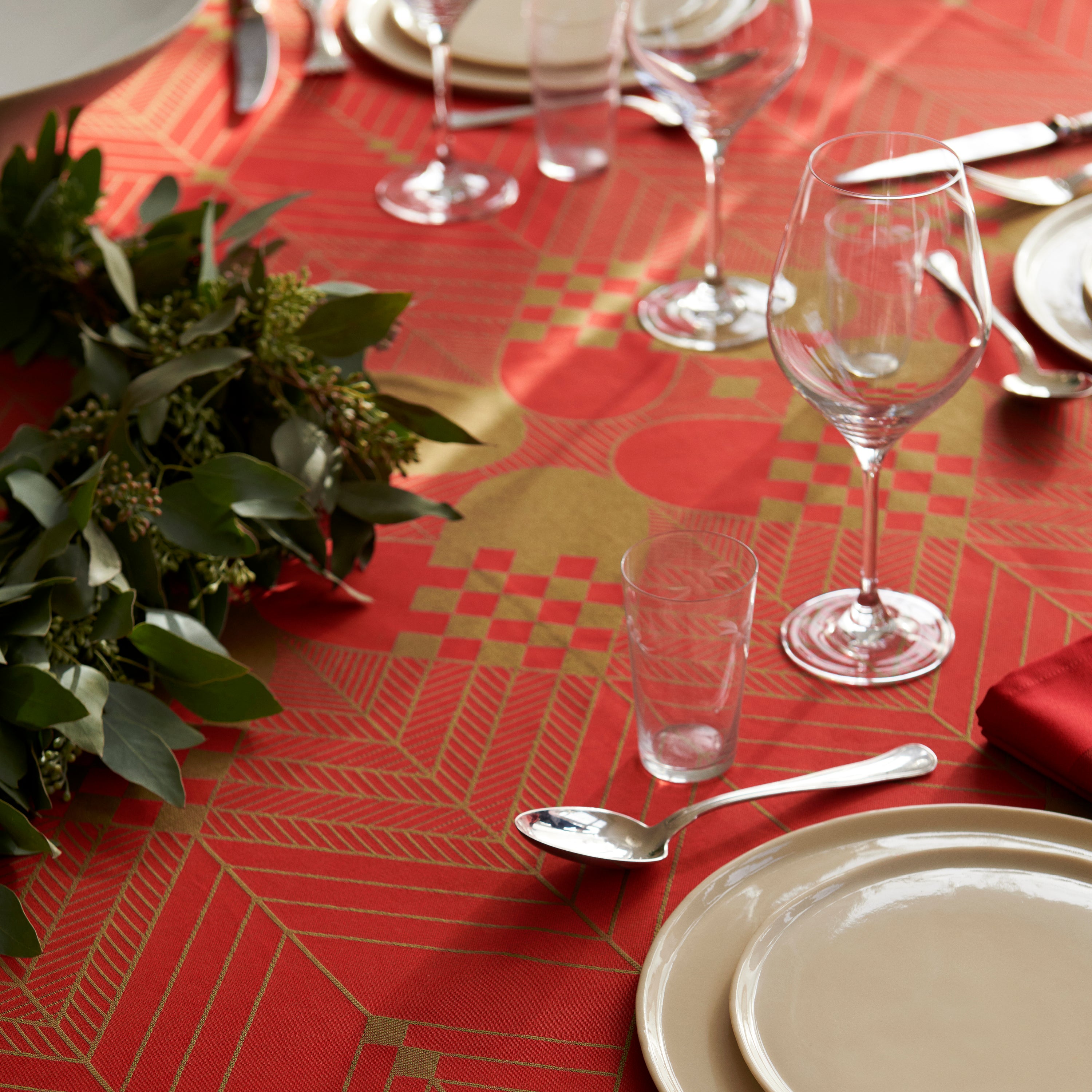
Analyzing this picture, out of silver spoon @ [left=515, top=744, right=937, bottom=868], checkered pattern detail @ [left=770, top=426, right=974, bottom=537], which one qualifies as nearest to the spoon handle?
silver spoon @ [left=515, top=744, right=937, bottom=868]

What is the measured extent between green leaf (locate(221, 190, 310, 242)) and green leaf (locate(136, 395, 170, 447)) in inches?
9.3

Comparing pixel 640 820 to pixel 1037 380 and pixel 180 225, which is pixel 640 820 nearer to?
pixel 1037 380

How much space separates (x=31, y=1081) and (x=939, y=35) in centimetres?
142

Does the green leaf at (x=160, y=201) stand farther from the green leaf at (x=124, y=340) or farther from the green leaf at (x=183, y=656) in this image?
the green leaf at (x=183, y=656)

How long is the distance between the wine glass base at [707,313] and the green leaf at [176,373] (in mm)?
403

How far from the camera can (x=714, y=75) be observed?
1.05 meters

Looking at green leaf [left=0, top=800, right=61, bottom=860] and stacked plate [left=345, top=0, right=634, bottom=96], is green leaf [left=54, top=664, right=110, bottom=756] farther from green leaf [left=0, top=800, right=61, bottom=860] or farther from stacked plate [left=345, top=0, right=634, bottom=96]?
stacked plate [left=345, top=0, right=634, bottom=96]

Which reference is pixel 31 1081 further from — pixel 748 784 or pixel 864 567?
pixel 864 567

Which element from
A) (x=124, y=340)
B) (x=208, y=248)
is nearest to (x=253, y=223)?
(x=208, y=248)

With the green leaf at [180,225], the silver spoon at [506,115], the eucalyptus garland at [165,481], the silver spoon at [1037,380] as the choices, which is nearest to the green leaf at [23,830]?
the eucalyptus garland at [165,481]

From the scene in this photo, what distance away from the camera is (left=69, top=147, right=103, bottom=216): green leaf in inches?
42.6

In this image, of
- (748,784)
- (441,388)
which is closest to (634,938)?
(748,784)

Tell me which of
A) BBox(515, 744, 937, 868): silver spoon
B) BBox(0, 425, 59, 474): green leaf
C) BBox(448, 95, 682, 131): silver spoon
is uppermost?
BBox(448, 95, 682, 131): silver spoon

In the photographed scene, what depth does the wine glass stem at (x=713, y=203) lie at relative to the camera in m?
1.09
